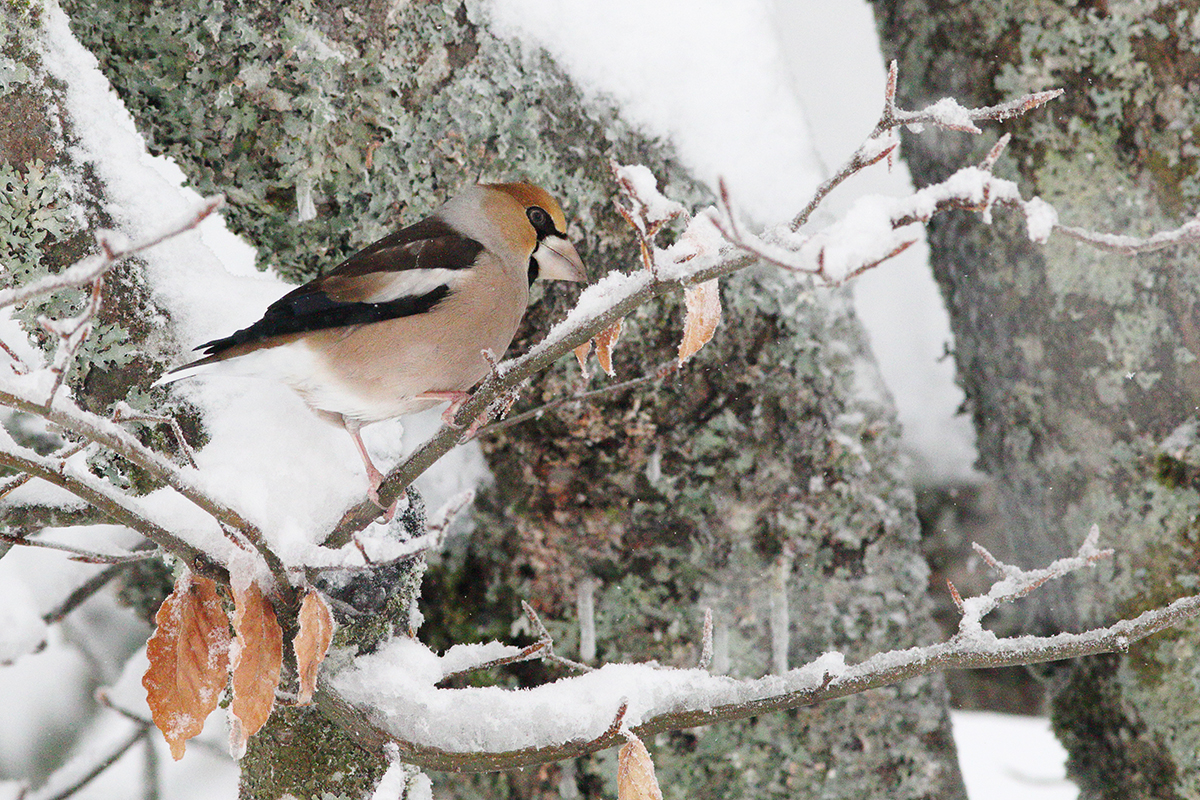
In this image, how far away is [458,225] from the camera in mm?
1801

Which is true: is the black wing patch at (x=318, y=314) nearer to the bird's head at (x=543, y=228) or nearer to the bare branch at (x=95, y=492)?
the bird's head at (x=543, y=228)

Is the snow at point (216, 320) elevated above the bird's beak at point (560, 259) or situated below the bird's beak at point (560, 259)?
below

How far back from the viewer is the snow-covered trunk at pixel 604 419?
1752 millimetres

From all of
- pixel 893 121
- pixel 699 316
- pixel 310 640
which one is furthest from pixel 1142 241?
pixel 310 640

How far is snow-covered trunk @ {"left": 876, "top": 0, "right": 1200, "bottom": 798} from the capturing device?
1.90m

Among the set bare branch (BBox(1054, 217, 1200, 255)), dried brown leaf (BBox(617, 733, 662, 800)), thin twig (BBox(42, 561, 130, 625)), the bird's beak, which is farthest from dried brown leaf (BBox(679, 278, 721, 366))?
thin twig (BBox(42, 561, 130, 625))

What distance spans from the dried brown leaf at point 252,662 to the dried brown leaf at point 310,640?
0.05 m

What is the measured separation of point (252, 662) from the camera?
1127mm

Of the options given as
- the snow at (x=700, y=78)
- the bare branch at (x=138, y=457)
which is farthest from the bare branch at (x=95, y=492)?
the snow at (x=700, y=78)

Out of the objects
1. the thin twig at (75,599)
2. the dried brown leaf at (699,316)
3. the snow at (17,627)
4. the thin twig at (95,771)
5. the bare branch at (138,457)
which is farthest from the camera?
the thin twig at (95,771)

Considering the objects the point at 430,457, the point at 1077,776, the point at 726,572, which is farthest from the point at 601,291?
the point at 1077,776

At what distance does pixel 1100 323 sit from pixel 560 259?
1.15m

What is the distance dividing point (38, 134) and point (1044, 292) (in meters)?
1.94

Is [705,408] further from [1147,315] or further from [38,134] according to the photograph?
[38,134]
